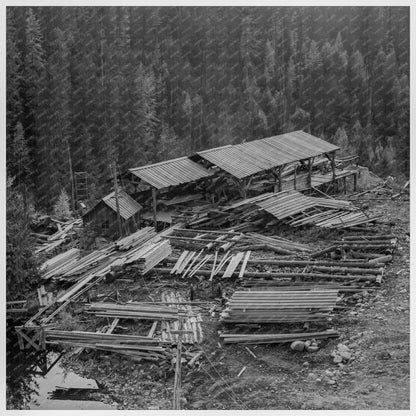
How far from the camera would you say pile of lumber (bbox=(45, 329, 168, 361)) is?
15927 millimetres

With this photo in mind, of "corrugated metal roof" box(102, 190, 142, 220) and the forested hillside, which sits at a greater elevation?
the forested hillside

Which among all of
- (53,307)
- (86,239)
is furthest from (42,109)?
(53,307)

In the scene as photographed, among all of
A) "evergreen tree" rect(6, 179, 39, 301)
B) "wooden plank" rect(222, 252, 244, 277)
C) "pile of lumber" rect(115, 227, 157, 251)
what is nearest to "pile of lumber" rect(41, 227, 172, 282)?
"pile of lumber" rect(115, 227, 157, 251)

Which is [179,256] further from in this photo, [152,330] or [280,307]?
[280,307]

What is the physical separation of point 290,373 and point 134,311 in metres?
5.37

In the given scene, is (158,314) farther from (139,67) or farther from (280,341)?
(139,67)

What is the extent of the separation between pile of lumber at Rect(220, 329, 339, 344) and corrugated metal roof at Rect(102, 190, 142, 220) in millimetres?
11485

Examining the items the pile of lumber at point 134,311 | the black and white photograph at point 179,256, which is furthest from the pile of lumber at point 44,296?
the pile of lumber at point 134,311

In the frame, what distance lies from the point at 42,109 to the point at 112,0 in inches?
1377

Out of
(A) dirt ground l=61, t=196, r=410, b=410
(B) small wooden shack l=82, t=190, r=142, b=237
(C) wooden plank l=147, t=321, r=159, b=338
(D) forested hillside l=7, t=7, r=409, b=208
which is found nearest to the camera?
(A) dirt ground l=61, t=196, r=410, b=410

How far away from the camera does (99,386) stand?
15.5m

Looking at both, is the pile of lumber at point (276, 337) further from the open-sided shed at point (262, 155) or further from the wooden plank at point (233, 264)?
the open-sided shed at point (262, 155)

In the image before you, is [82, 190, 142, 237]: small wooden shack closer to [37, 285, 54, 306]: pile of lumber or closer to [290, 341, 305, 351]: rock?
[37, 285, 54, 306]: pile of lumber

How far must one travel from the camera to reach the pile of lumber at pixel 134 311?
57.4 ft
